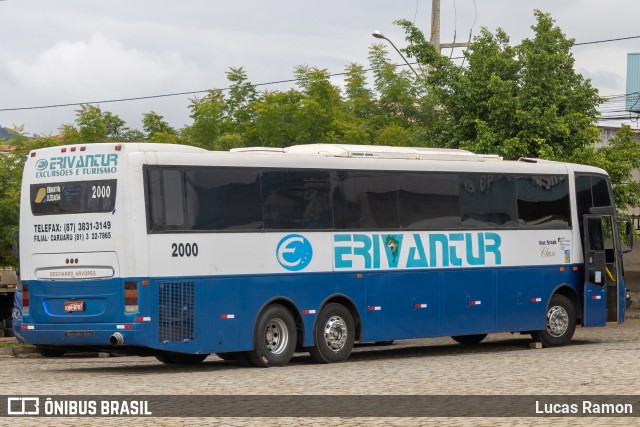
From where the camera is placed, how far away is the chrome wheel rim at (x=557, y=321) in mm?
26219

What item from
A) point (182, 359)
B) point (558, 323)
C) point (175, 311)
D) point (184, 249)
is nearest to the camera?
point (175, 311)

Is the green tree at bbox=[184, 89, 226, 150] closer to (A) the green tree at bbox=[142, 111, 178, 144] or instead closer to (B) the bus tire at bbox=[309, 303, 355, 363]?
(A) the green tree at bbox=[142, 111, 178, 144]

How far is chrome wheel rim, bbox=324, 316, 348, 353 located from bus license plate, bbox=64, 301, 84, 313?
423 cm

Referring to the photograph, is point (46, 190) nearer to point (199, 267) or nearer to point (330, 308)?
point (199, 267)

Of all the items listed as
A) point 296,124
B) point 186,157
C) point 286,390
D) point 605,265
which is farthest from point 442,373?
point 296,124

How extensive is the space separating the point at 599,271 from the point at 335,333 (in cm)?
709

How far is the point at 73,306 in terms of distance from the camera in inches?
776

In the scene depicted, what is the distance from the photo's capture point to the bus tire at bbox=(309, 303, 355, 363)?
2173 centimetres

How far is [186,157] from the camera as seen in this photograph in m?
20.0

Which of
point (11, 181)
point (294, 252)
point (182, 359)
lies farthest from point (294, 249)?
point (11, 181)

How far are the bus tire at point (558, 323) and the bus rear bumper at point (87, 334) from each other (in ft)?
31.9

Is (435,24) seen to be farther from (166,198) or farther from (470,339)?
(166,198)

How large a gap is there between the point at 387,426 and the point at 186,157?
8.27m

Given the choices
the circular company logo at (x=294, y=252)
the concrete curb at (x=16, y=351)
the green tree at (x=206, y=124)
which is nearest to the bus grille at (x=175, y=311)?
the circular company logo at (x=294, y=252)
